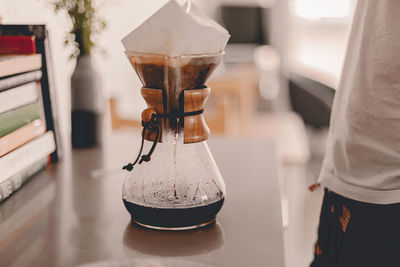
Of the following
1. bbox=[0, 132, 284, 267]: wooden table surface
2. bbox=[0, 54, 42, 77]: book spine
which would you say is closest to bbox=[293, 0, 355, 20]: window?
bbox=[0, 132, 284, 267]: wooden table surface

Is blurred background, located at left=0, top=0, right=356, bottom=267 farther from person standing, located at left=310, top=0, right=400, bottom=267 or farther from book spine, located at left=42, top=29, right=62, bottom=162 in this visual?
person standing, located at left=310, top=0, right=400, bottom=267

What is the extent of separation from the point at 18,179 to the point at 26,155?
51 millimetres

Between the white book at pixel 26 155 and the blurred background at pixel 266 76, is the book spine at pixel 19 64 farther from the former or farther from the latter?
the blurred background at pixel 266 76

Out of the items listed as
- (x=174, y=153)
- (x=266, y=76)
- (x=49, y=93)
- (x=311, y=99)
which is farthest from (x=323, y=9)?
(x=174, y=153)

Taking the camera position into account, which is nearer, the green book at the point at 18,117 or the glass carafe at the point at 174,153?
the glass carafe at the point at 174,153

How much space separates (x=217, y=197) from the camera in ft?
2.35

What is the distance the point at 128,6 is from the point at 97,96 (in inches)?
77.0

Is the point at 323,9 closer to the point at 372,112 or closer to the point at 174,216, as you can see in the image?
the point at 372,112

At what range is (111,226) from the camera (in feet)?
2.38

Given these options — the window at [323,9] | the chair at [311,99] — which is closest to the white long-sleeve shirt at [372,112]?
the chair at [311,99]

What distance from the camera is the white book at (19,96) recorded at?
0.84 meters

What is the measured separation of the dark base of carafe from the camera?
0.68 meters

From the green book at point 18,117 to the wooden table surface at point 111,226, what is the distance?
12cm

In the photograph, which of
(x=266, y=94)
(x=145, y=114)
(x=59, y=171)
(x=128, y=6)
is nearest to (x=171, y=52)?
(x=145, y=114)
